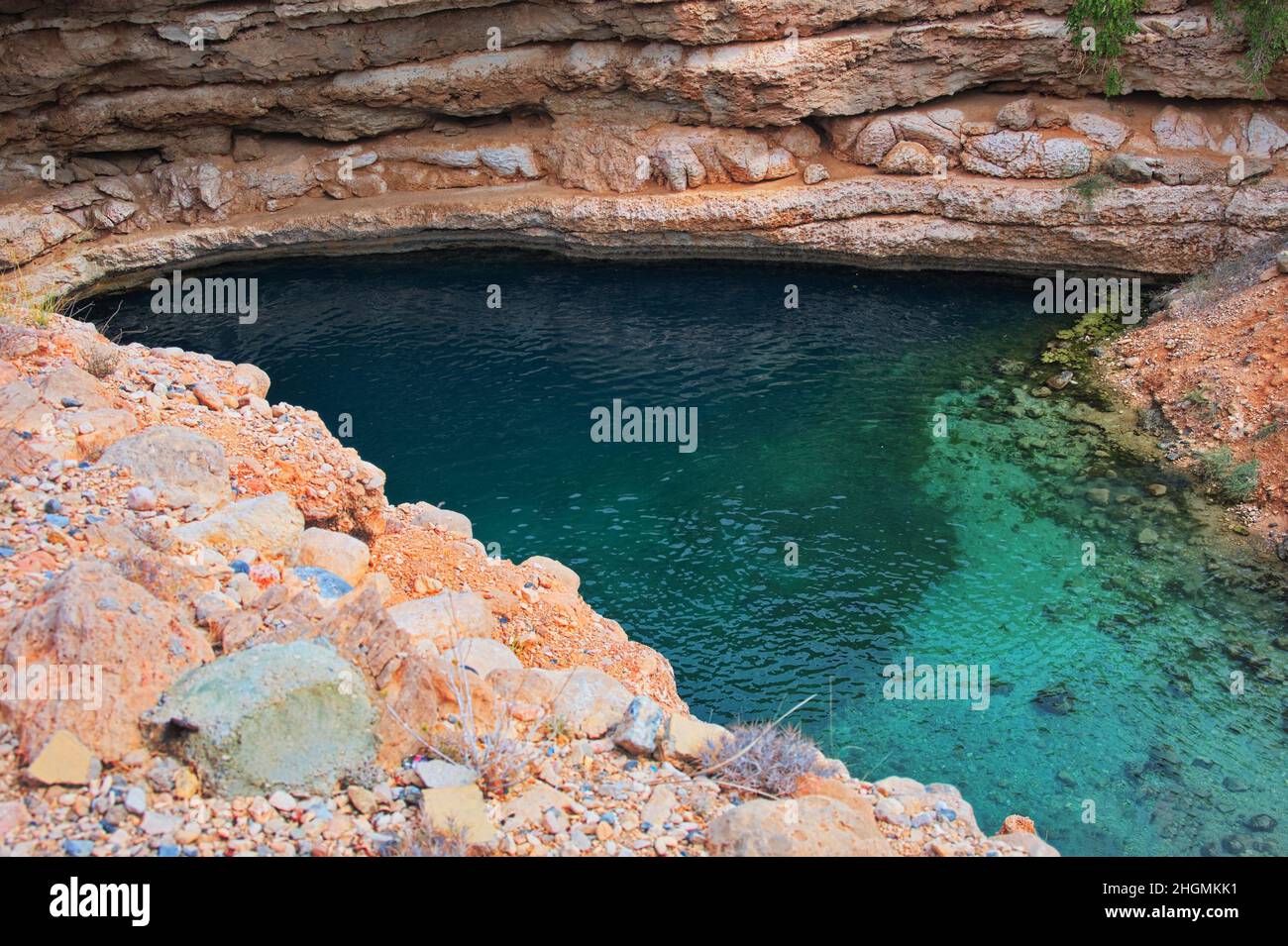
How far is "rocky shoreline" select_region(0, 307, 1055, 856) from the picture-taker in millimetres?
6367

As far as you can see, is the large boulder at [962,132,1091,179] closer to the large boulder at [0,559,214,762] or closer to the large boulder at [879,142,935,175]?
the large boulder at [879,142,935,175]

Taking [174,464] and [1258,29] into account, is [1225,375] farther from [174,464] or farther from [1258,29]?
[174,464]

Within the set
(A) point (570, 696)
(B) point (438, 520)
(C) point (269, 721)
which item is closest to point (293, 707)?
(C) point (269, 721)

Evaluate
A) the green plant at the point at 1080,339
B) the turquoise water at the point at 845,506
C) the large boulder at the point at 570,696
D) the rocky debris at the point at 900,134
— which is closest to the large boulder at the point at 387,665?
the large boulder at the point at 570,696

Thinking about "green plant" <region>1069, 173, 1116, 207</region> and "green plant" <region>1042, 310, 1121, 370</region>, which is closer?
Answer: "green plant" <region>1042, 310, 1121, 370</region>

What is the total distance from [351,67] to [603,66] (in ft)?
17.4

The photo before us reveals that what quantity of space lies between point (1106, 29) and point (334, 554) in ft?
58.3

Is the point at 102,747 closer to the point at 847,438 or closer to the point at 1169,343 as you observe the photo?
the point at 847,438

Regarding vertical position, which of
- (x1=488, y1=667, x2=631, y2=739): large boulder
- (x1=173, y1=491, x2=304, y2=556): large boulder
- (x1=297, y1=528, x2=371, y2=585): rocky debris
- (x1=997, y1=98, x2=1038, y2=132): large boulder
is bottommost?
(x1=488, y1=667, x2=631, y2=739): large boulder

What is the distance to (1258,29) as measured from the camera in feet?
64.5

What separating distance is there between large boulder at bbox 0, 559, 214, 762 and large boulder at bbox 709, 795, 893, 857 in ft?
11.8

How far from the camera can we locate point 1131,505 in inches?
591

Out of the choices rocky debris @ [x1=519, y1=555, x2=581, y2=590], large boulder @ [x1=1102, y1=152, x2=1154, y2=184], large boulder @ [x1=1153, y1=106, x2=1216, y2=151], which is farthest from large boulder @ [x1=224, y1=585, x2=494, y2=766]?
large boulder @ [x1=1153, y1=106, x2=1216, y2=151]

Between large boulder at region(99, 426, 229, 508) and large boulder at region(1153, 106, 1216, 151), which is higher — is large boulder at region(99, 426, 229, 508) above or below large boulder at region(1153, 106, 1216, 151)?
below
